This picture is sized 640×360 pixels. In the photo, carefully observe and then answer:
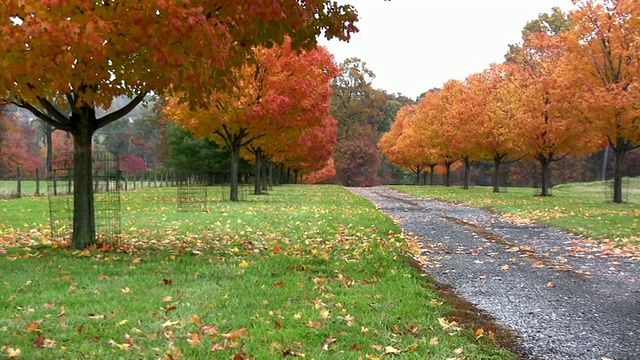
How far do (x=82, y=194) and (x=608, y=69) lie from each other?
19.0 metres

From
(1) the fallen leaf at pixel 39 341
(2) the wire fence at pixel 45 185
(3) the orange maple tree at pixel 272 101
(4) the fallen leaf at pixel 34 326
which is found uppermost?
(3) the orange maple tree at pixel 272 101

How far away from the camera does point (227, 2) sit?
660 cm

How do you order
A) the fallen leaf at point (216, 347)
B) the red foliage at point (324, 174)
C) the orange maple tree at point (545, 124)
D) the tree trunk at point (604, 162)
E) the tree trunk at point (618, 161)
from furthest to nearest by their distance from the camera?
the red foliage at point (324, 174) → the tree trunk at point (604, 162) → the orange maple tree at point (545, 124) → the tree trunk at point (618, 161) → the fallen leaf at point (216, 347)

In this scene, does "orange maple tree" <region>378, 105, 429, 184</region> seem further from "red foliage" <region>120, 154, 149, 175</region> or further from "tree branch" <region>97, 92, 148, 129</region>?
"tree branch" <region>97, 92, 148, 129</region>

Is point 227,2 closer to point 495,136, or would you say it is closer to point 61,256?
point 61,256

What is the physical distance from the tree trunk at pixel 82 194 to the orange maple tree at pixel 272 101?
10.4m

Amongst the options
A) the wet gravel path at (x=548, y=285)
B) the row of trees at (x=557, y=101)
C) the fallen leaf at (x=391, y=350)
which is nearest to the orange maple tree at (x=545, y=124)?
the row of trees at (x=557, y=101)

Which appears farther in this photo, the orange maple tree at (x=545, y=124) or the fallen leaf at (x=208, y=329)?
the orange maple tree at (x=545, y=124)

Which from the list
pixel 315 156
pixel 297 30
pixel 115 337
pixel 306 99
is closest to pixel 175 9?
pixel 297 30

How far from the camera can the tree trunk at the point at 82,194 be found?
8.44 meters

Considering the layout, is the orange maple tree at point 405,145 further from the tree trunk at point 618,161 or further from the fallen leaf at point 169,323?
the fallen leaf at point 169,323

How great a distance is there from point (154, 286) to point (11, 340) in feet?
6.53

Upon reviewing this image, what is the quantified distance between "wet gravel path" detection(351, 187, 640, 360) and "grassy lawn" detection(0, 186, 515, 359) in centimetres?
52

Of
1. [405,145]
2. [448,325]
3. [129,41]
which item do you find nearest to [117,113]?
[129,41]
